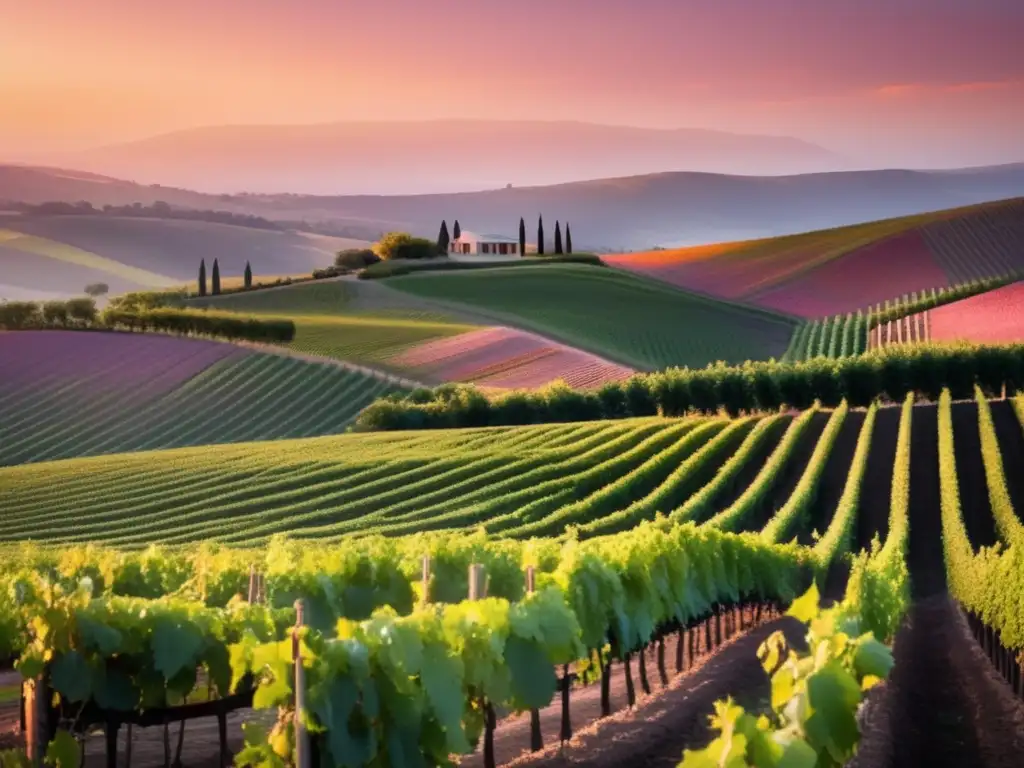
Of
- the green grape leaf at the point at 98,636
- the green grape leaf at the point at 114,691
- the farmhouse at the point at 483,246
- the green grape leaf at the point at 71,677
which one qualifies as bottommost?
the green grape leaf at the point at 114,691

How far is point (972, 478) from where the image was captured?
38.3 m

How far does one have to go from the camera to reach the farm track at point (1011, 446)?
120 ft

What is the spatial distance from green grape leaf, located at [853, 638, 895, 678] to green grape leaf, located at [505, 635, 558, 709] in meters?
3.31

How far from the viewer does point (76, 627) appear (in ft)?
36.1

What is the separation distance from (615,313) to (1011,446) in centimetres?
4261

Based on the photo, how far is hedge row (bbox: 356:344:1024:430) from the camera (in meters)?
52.4

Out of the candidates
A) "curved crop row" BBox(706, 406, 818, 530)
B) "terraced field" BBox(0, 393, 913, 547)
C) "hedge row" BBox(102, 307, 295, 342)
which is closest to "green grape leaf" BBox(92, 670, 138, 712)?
"curved crop row" BBox(706, 406, 818, 530)

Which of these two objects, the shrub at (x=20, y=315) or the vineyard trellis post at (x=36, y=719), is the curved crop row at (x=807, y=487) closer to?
the vineyard trellis post at (x=36, y=719)

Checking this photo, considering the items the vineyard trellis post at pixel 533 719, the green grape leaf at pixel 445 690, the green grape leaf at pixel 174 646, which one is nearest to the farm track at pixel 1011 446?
the vineyard trellis post at pixel 533 719

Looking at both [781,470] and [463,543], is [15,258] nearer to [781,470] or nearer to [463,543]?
[781,470]

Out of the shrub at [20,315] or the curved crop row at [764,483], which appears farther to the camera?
Result: the shrub at [20,315]

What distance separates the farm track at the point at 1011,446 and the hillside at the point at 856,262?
3877cm

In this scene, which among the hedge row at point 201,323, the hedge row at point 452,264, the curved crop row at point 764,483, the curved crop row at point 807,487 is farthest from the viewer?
the hedge row at point 452,264

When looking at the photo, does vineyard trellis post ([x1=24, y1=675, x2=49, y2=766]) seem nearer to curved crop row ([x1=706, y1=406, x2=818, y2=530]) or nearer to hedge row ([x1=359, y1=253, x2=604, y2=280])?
curved crop row ([x1=706, y1=406, x2=818, y2=530])
